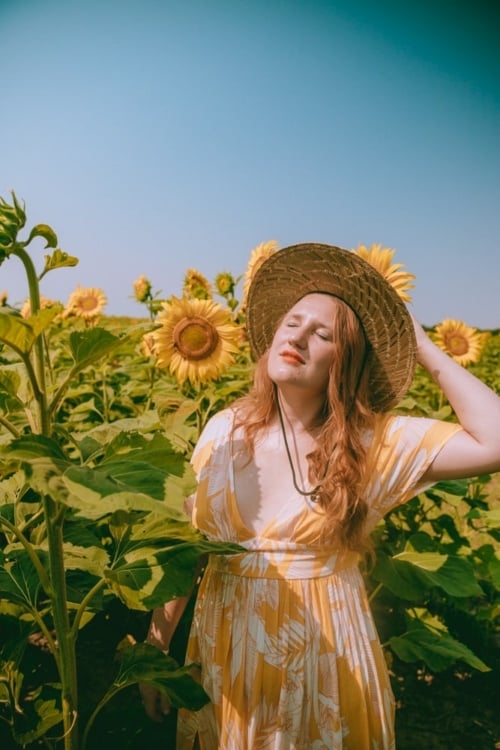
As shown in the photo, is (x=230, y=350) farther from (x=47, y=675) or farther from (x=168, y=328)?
(x=47, y=675)

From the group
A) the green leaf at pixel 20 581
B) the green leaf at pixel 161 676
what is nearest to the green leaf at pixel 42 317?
the green leaf at pixel 20 581

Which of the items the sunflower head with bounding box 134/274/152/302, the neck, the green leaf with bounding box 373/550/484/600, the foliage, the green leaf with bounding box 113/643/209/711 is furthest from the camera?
the sunflower head with bounding box 134/274/152/302

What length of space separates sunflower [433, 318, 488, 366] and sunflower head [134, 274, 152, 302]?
6.45 feet

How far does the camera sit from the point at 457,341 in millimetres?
4199

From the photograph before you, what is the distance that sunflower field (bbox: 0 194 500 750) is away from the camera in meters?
1.01

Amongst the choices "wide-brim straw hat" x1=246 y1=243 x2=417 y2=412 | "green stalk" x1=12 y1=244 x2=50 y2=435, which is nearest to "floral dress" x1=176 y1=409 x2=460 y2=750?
"wide-brim straw hat" x1=246 y1=243 x2=417 y2=412

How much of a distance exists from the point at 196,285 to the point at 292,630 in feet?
6.84

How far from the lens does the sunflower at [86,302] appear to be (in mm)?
4609

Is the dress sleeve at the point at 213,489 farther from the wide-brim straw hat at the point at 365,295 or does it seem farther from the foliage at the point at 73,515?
the wide-brim straw hat at the point at 365,295

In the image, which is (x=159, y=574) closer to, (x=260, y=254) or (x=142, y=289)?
(x=260, y=254)

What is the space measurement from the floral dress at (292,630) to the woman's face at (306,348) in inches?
10.0

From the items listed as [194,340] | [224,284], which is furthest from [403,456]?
[224,284]

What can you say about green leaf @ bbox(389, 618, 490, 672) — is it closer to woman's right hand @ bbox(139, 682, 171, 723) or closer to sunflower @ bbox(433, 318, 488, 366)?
woman's right hand @ bbox(139, 682, 171, 723)

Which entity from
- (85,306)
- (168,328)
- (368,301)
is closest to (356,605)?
(368,301)
